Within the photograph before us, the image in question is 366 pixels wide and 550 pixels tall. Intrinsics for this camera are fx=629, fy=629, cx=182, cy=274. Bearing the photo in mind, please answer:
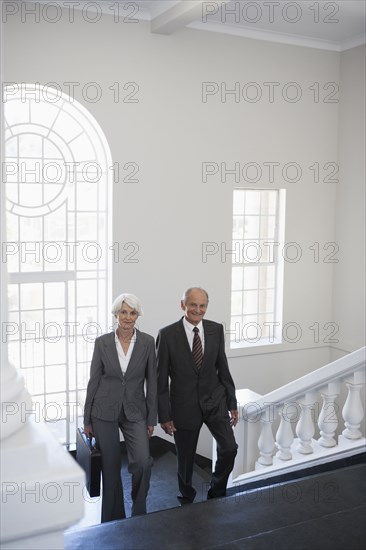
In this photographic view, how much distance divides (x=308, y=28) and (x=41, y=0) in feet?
12.0

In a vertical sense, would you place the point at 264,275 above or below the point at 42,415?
above

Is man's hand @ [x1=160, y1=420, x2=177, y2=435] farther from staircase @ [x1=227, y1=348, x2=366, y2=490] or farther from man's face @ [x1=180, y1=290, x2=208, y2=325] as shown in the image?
man's face @ [x1=180, y1=290, x2=208, y2=325]

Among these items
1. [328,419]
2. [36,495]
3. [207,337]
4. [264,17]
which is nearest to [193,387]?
[207,337]

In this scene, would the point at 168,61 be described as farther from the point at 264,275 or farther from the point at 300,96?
Result: the point at 264,275

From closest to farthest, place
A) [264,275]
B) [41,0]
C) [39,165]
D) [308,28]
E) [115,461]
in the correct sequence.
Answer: [115,461], [41,0], [39,165], [308,28], [264,275]

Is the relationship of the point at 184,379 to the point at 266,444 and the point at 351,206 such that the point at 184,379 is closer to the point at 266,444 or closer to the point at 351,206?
the point at 266,444

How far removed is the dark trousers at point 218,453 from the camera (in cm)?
481

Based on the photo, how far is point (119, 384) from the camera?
177 inches

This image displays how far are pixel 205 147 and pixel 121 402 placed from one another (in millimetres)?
4747

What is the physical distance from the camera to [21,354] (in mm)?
7754

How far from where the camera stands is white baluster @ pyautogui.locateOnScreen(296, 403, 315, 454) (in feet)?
15.0

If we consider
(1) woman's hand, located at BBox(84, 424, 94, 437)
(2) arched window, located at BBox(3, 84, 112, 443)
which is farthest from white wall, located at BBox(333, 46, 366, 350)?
(1) woman's hand, located at BBox(84, 424, 94, 437)

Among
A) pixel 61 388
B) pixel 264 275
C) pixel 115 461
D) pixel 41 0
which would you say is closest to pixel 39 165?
pixel 41 0

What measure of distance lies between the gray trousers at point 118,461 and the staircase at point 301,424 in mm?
860
